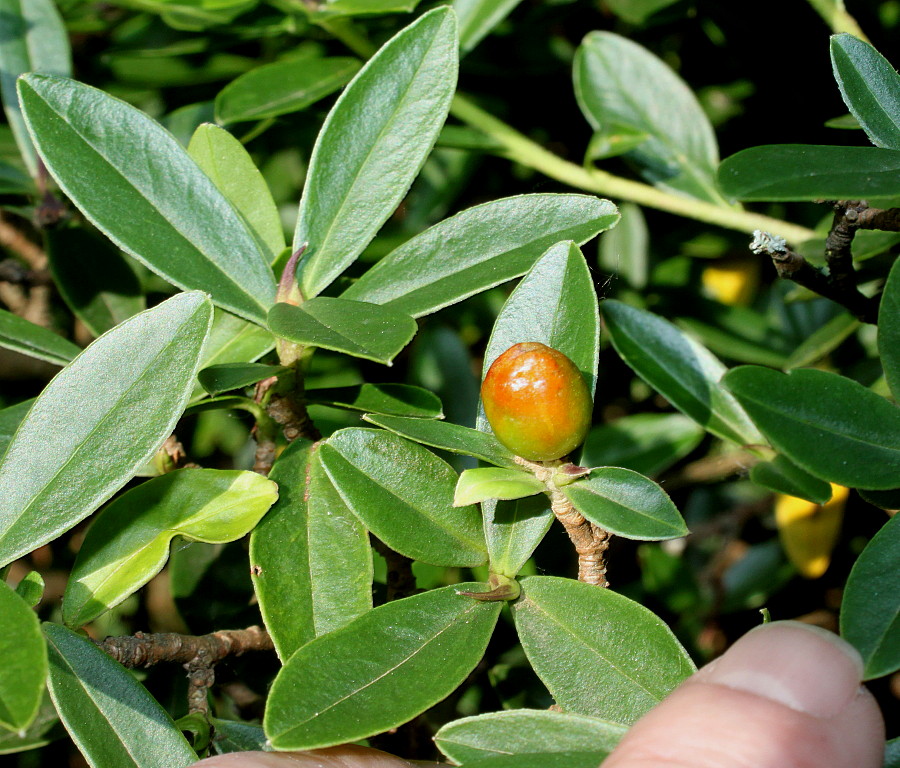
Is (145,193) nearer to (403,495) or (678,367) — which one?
(403,495)

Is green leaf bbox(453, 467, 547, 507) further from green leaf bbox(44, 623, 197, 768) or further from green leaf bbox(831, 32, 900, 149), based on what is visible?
green leaf bbox(831, 32, 900, 149)

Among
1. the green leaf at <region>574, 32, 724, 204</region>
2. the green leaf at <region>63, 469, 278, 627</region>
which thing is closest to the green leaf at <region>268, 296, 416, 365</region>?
the green leaf at <region>63, 469, 278, 627</region>

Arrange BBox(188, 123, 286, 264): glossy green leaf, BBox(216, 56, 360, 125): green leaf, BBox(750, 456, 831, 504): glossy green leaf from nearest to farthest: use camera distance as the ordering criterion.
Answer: BBox(750, 456, 831, 504): glossy green leaf
BBox(188, 123, 286, 264): glossy green leaf
BBox(216, 56, 360, 125): green leaf

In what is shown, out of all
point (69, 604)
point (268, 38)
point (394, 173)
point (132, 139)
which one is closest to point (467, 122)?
point (268, 38)

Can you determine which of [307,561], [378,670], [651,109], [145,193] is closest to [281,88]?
[145,193]

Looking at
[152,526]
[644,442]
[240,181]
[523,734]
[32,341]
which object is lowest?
[644,442]

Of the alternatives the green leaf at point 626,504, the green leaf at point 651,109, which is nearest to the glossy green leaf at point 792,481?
the green leaf at point 626,504

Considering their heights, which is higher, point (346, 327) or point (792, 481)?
point (346, 327)
